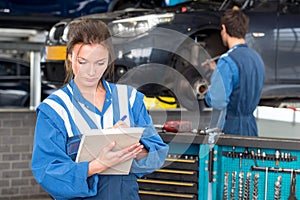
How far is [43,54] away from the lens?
5445mm

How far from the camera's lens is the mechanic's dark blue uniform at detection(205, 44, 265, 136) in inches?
142

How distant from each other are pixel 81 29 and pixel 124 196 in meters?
0.56

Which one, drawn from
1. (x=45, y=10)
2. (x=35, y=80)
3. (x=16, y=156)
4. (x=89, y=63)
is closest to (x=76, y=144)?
(x=89, y=63)

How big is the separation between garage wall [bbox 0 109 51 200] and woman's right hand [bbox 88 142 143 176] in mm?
4098

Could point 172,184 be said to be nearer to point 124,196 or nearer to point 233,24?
point 124,196

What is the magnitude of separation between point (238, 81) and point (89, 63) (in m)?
2.00

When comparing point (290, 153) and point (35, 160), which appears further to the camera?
point (290, 153)

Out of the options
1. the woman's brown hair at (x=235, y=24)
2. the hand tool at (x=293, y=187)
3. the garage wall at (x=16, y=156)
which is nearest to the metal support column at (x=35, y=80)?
the garage wall at (x=16, y=156)

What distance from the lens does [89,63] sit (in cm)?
182

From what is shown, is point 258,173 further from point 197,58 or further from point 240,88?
point 197,58

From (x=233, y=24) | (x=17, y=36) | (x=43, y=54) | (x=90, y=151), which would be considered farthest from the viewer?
(x=17, y=36)

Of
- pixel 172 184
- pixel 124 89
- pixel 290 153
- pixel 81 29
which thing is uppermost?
pixel 81 29

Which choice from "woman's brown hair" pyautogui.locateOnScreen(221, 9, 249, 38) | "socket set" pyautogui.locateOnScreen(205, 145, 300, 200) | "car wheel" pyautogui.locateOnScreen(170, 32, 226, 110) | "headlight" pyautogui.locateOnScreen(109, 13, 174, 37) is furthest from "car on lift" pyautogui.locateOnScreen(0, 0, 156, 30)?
"socket set" pyautogui.locateOnScreen(205, 145, 300, 200)

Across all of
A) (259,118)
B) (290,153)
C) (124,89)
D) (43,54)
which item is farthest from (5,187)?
(124,89)
